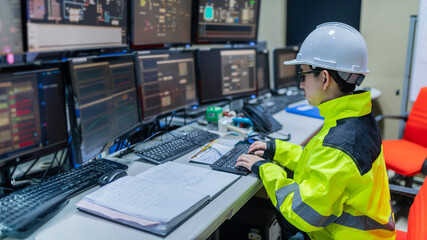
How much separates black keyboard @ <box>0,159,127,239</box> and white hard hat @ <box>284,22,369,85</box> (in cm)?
87

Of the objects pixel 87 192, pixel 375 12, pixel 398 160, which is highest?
pixel 375 12

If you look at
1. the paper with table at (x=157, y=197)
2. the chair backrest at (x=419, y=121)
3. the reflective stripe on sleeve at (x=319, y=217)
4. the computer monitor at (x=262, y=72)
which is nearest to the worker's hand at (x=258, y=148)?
the paper with table at (x=157, y=197)

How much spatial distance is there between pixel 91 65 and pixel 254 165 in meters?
0.74

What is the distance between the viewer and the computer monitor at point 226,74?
221cm

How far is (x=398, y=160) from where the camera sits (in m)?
2.29

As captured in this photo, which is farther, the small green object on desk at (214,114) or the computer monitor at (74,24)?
the small green object on desk at (214,114)

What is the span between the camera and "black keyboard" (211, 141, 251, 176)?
1.39 m

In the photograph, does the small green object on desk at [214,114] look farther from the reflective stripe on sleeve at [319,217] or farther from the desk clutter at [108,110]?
the reflective stripe on sleeve at [319,217]

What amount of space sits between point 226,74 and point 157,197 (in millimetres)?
1403

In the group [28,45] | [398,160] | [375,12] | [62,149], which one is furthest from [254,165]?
[375,12]

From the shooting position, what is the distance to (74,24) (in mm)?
1309

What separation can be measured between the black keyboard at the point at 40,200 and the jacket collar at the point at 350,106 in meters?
0.83

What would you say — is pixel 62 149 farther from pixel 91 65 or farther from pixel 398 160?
pixel 398 160

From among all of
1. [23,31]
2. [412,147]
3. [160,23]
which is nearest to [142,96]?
[160,23]
